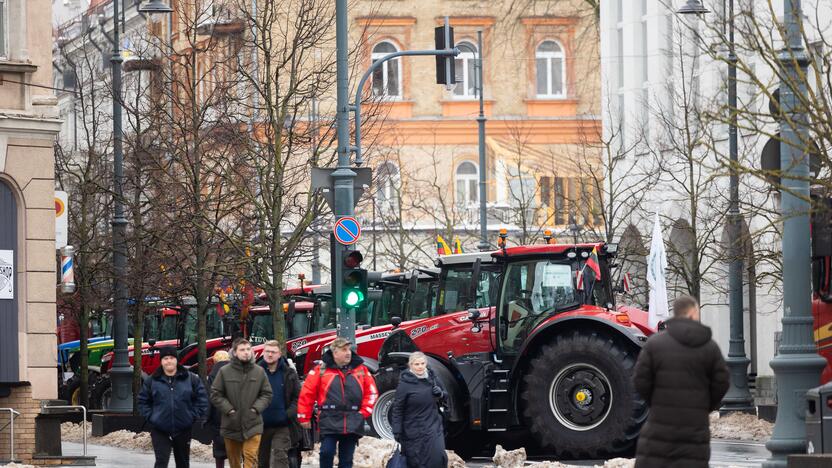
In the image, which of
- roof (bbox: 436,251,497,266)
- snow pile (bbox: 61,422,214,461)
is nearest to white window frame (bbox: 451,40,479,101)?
snow pile (bbox: 61,422,214,461)

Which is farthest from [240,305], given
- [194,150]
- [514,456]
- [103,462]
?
[514,456]

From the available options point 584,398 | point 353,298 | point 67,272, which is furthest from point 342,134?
point 67,272

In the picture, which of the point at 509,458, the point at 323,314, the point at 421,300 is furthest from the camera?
the point at 323,314

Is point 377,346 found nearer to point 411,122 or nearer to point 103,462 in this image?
point 103,462

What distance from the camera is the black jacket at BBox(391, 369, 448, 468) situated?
17.2m

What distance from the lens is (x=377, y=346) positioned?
2848 centimetres

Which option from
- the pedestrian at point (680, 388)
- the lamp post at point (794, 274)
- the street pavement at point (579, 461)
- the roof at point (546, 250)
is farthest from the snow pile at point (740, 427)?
the pedestrian at point (680, 388)

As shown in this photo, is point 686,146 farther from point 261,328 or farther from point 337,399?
point 337,399

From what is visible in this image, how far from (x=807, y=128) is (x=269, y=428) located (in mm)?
6256

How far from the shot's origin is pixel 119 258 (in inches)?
1297

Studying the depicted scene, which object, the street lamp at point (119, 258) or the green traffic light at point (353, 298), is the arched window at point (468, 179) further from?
the green traffic light at point (353, 298)

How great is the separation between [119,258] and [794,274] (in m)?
17.1

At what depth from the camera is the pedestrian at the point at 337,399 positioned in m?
17.9

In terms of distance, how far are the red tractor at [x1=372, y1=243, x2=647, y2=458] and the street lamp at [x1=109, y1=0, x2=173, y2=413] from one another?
9.08 metres
